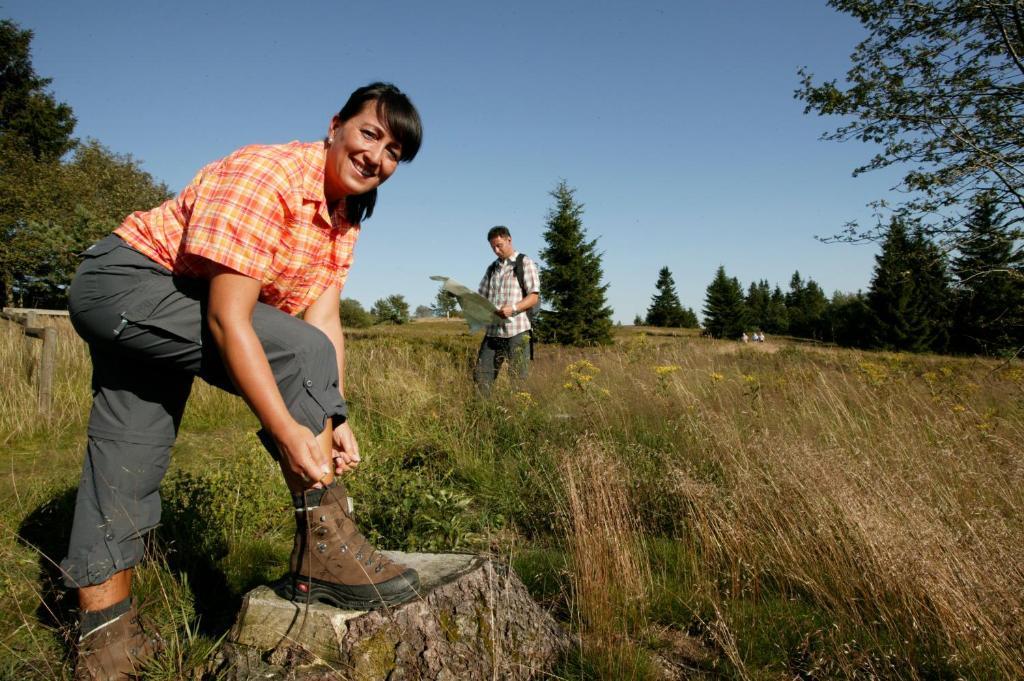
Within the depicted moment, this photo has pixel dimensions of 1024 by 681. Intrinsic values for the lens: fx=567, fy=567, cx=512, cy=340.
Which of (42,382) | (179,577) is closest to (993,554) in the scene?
(179,577)

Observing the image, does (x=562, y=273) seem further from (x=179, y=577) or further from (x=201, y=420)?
(x=179, y=577)

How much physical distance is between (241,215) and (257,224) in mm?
42

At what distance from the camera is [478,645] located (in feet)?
5.58

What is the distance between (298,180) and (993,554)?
2.55 metres

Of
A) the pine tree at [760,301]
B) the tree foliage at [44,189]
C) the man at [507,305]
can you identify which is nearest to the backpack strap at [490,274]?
the man at [507,305]

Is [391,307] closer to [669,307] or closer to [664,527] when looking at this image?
[669,307]

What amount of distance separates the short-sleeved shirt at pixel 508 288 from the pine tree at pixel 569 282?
66.3ft

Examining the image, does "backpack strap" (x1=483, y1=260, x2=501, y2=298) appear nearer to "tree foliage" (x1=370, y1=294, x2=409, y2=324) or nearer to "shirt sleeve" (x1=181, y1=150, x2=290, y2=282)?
"shirt sleeve" (x1=181, y1=150, x2=290, y2=282)

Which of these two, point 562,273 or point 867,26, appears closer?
point 867,26

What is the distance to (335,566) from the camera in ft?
5.16

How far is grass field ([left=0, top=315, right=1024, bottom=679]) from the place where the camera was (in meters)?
1.77

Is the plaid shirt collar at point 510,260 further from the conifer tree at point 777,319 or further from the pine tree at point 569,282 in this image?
the conifer tree at point 777,319

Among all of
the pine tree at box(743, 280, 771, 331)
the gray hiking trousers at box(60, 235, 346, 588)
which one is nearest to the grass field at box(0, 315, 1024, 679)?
the gray hiking trousers at box(60, 235, 346, 588)

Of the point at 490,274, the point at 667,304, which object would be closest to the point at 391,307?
the point at 667,304
